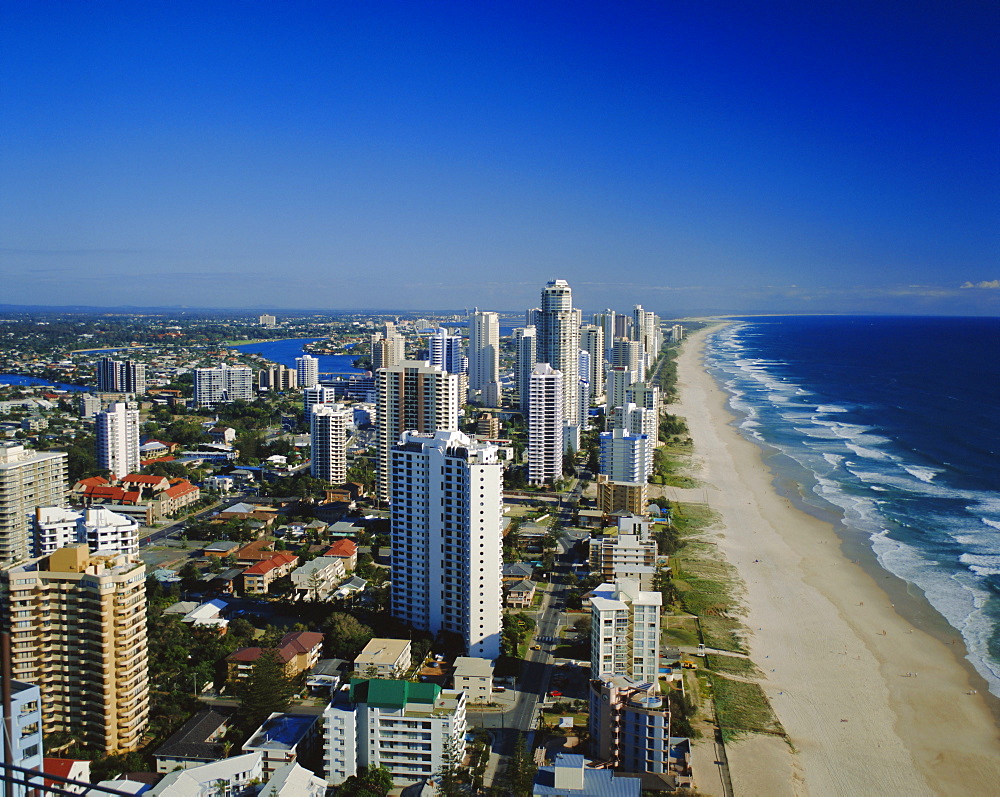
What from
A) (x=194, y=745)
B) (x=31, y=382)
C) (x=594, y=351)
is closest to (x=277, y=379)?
(x=31, y=382)

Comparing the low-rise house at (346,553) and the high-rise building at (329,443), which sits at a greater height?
the high-rise building at (329,443)

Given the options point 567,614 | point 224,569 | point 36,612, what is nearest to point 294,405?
point 224,569

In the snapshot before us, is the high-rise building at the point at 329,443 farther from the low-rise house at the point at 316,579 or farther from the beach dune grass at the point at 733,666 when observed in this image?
the beach dune grass at the point at 733,666

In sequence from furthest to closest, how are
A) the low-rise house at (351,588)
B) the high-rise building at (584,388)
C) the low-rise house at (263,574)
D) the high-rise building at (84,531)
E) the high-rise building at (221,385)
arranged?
the high-rise building at (221,385) → the high-rise building at (584,388) → the low-rise house at (263,574) → the low-rise house at (351,588) → the high-rise building at (84,531)

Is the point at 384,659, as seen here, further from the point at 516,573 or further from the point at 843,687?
the point at 843,687

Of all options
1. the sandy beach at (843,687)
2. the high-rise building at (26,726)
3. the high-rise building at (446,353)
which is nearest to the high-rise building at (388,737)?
the sandy beach at (843,687)

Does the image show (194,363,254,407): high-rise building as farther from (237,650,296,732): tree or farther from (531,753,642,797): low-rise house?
(531,753,642,797): low-rise house
